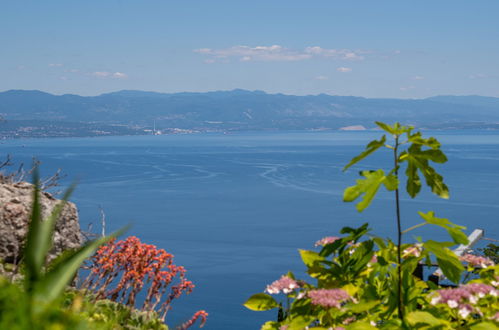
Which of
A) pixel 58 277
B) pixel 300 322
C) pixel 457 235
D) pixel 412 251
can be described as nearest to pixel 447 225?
pixel 457 235

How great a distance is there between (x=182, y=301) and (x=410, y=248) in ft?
178

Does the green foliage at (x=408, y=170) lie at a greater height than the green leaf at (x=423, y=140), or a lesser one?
lesser

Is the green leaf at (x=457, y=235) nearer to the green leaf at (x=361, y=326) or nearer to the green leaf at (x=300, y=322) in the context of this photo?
the green leaf at (x=361, y=326)

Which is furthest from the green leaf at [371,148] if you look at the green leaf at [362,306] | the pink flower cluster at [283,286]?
the pink flower cluster at [283,286]

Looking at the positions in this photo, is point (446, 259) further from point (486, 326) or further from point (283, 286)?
point (283, 286)

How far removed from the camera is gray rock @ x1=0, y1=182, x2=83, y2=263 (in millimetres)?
5914

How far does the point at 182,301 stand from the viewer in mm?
54969

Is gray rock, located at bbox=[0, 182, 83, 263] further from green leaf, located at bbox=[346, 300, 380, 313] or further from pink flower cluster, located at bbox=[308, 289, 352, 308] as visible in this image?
green leaf, located at bbox=[346, 300, 380, 313]

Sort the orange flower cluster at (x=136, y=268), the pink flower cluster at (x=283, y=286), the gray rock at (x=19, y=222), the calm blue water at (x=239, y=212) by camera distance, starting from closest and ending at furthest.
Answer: the pink flower cluster at (x=283, y=286)
the orange flower cluster at (x=136, y=268)
the gray rock at (x=19, y=222)
the calm blue water at (x=239, y=212)

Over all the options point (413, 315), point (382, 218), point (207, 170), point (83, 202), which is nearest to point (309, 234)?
point (382, 218)

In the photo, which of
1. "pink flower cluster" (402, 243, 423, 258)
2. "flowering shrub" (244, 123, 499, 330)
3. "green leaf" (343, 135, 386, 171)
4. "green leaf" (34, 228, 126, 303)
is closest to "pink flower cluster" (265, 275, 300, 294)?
"flowering shrub" (244, 123, 499, 330)

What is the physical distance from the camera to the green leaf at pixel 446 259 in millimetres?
2291

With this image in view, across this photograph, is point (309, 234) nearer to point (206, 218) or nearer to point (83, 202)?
point (206, 218)

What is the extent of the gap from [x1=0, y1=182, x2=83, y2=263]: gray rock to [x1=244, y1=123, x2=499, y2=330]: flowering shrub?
3.67m
